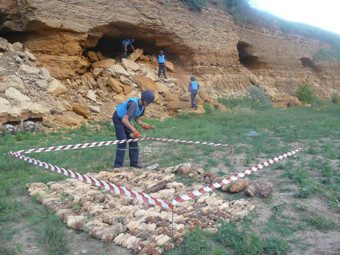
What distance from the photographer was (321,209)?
11.7 feet

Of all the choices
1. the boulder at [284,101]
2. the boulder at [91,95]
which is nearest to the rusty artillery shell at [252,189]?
the boulder at [91,95]

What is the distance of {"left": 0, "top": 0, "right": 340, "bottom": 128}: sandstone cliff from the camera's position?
11.0 meters

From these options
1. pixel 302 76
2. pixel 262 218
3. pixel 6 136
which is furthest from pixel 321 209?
pixel 302 76

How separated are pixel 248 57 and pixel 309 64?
8049 millimetres

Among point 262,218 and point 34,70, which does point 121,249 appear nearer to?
point 262,218

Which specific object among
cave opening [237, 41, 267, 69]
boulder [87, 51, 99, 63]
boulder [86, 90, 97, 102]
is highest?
cave opening [237, 41, 267, 69]

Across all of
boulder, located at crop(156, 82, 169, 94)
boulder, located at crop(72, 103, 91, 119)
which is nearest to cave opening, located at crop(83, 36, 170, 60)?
boulder, located at crop(156, 82, 169, 94)

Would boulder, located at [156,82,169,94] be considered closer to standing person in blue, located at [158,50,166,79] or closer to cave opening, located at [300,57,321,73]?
standing person in blue, located at [158,50,166,79]

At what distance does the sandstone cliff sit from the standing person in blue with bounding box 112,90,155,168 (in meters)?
6.69

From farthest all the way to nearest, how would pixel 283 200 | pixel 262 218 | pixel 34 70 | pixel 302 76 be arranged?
pixel 302 76 → pixel 34 70 → pixel 283 200 → pixel 262 218

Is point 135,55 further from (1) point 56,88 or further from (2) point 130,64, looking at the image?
(1) point 56,88

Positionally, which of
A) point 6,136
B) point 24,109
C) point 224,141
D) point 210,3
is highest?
point 210,3

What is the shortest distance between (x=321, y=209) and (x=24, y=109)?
806 cm

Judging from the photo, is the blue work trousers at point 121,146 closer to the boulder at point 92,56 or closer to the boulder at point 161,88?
the boulder at point 161,88
